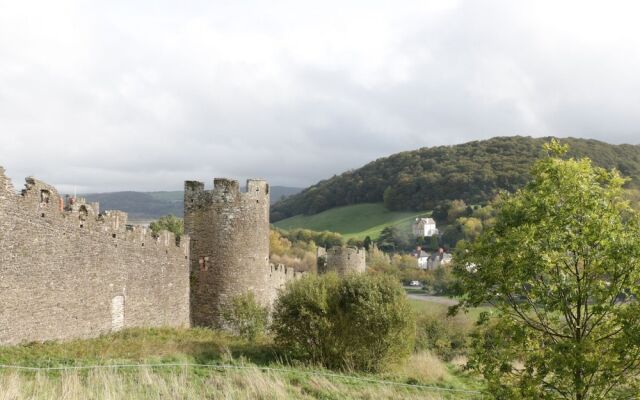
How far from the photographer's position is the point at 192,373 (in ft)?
46.3

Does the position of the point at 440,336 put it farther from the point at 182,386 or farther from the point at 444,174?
the point at 444,174

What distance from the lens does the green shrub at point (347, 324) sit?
18922 millimetres

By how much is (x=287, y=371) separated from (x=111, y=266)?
6.76 meters

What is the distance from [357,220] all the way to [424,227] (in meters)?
16.3

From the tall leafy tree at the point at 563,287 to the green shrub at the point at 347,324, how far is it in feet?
29.4

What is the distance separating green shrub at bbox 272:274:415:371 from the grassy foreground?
80 centimetres

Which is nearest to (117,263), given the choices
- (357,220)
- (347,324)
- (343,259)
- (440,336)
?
(347,324)

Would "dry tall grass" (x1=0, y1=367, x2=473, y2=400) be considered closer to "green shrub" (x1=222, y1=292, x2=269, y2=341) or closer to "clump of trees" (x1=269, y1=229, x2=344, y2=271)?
"green shrub" (x1=222, y1=292, x2=269, y2=341)

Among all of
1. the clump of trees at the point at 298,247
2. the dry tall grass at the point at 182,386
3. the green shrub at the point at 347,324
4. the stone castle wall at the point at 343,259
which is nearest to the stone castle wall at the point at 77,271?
the dry tall grass at the point at 182,386

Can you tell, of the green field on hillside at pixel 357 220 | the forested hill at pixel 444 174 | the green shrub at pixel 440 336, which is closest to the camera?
the green shrub at pixel 440 336

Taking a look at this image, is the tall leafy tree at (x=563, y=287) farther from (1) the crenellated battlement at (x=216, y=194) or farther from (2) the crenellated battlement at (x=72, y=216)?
(1) the crenellated battlement at (x=216, y=194)

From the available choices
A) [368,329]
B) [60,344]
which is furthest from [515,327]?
[60,344]

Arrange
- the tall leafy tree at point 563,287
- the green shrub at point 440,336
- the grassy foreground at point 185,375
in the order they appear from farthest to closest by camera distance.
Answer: the green shrub at point 440,336 → the grassy foreground at point 185,375 → the tall leafy tree at point 563,287

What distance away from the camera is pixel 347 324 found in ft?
62.8
